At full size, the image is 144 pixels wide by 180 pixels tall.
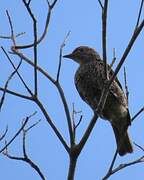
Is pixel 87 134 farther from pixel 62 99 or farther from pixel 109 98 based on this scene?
pixel 109 98

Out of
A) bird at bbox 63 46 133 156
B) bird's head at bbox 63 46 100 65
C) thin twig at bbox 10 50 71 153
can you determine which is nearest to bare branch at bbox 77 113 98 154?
thin twig at bbox 10 50 71 153

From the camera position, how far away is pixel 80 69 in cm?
775

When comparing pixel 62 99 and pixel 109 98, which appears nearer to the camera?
pixel 62 99

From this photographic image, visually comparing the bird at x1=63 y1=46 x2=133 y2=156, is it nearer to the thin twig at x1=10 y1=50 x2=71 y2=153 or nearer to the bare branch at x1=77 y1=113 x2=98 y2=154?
the thin twig at x1=10 y1=50 x2=71 y2=153

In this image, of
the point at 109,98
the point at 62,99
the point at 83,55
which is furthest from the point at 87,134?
the point at 83,55

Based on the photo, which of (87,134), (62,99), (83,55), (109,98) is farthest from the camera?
(83,55)

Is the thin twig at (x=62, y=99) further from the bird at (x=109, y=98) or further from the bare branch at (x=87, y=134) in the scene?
the bird at (x=109, y=98)

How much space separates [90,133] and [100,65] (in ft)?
11.5

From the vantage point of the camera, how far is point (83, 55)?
27.0ft

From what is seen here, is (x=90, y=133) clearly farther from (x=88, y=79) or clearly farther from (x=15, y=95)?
(x=88, y=79)

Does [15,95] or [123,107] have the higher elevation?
[15,95]

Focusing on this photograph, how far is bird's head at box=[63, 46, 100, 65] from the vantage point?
26.7ft

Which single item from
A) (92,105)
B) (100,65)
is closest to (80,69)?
(100,65)

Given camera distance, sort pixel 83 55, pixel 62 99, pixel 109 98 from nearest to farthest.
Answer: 1. pixel 62 99
2. pixel 109 98
3. pixel 83 55
